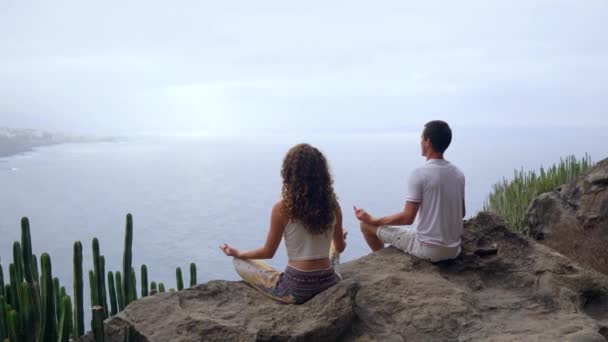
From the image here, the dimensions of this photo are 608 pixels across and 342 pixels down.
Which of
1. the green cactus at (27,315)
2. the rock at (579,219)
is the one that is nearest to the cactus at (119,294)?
the green cactus at (27,315)

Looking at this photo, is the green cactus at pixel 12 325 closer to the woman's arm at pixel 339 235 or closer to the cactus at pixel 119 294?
the cactus at pixel 119 294

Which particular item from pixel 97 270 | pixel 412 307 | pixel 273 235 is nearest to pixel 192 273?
pixel 97 270

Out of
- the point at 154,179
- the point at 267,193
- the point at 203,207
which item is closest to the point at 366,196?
the point at 203,207

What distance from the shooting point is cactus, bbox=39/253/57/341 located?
3318 mm

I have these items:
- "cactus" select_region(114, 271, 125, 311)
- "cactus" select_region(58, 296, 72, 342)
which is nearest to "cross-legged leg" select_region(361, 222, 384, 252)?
"cactus" select_region(114, 271, 125, 311)

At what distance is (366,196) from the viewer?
14.1 metres

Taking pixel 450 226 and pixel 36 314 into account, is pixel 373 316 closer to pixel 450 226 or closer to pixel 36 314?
pixel 450 226

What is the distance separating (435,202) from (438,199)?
37 millimetres

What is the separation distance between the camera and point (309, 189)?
3.25 meters

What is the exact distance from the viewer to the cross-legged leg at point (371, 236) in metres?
4.26

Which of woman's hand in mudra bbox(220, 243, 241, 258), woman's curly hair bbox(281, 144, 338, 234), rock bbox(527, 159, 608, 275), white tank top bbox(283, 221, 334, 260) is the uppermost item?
woman's curly hair bbox(281, 144, 338, 234)

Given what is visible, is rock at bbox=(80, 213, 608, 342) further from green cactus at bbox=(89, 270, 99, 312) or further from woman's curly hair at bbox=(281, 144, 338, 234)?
green cactus at bbox=(89, 270, 99, 312)

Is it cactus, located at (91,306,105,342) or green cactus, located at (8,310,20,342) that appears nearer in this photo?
cactus, located at (91,306,105,342)

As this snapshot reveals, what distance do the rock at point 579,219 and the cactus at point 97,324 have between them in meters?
4.55
